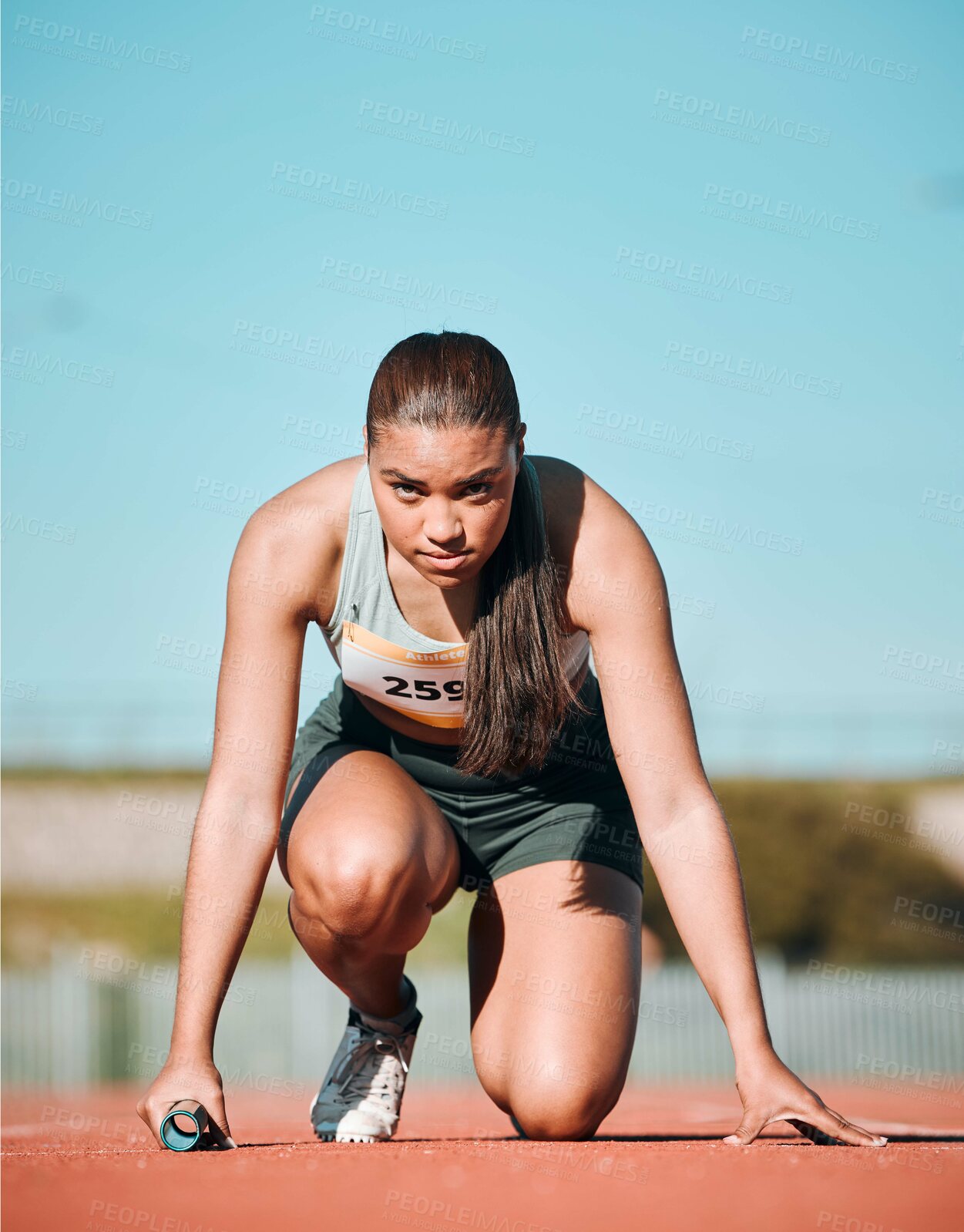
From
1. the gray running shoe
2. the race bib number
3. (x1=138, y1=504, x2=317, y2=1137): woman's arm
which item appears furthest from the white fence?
(x1=138, y1=504, x2=317, y2=1137): woman's arm

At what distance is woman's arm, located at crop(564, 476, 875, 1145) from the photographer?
2.51 meters

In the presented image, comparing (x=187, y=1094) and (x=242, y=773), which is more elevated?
(x=242, y=773)

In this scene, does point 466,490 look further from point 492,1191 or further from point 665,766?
point 492,1191

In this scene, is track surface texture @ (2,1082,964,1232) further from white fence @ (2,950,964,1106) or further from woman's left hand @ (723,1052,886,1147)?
white fence @ (2,950,964,1106)

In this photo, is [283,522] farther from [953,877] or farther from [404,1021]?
[953,877]

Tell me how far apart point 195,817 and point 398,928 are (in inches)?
24.1

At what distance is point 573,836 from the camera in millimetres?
3529

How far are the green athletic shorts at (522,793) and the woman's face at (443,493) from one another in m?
0.93

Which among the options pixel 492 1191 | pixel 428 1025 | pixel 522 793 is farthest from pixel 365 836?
pixel 428 1025

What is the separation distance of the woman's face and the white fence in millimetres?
13153

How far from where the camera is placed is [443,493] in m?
2.60

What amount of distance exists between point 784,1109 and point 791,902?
18.7 m

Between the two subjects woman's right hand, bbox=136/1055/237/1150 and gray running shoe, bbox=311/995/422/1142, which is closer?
woman's right hand, bbox=136/1055/237/1150

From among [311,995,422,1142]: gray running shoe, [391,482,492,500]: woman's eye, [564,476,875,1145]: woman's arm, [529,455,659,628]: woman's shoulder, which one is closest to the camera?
[564,476,875,1145]: woman's arm
